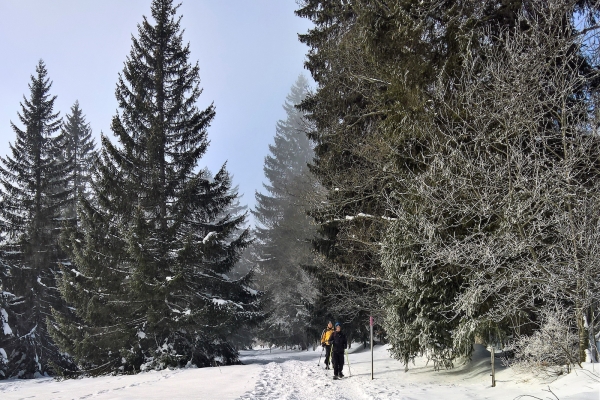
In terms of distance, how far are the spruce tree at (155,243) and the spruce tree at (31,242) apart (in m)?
5.37

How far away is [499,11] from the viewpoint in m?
10.0

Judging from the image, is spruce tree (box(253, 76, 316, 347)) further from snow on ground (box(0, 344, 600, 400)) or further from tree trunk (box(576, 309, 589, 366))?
tree trunk (box(576, 309, 589, 366))

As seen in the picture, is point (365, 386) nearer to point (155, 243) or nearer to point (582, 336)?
point (582, 336)

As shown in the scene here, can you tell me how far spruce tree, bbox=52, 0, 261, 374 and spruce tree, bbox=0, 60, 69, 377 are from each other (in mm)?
5374

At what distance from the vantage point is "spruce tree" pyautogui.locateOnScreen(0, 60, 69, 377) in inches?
885

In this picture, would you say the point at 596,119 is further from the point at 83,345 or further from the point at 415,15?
the point at 83,345

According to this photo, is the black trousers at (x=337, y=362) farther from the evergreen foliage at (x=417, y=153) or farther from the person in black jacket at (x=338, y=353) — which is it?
the evergreen foliage at (x=417, y=153)

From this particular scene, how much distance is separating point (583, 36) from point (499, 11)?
2.31 meters

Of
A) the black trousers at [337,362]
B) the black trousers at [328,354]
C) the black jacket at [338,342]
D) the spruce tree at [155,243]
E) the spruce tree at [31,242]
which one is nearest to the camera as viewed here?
the black trousers at [337,362]

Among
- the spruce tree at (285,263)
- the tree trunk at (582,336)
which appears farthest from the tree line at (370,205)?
the spruce tree at (285,263)

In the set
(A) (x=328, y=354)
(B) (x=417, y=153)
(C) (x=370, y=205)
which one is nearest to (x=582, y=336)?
(B) (x=417, y=153)

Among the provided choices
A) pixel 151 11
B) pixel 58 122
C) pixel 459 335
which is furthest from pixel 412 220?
pixel 58 122

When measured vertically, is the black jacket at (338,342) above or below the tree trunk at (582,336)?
below

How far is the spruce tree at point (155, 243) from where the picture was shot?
15891 mm
